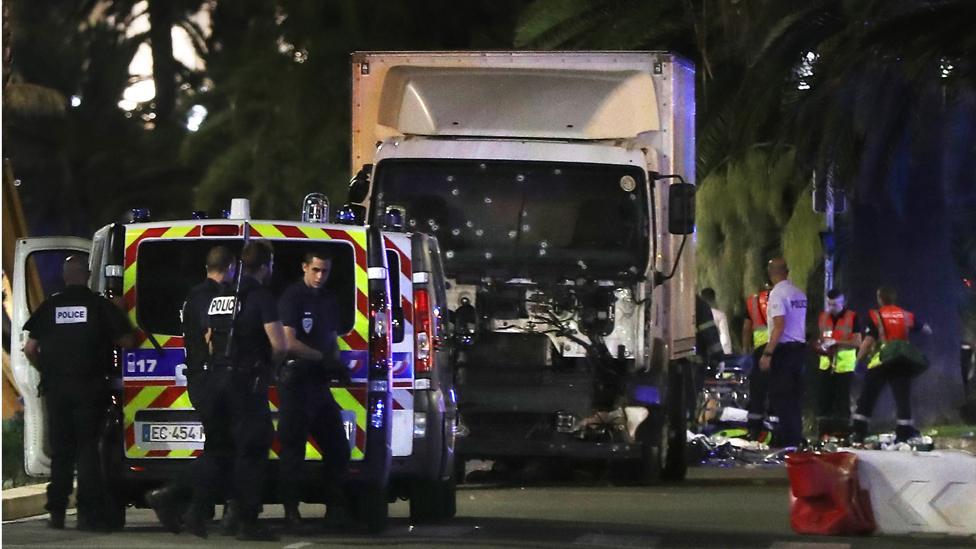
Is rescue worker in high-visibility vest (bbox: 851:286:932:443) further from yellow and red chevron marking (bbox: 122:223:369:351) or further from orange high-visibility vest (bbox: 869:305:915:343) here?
yellow and red chevron marking (bbox: 122:223:369:351)

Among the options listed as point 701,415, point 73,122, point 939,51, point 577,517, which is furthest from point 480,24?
point 73,122

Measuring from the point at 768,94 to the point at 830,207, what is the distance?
8.85ft

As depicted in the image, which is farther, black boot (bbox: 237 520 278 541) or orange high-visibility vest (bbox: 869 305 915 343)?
orange high-visibility vest (bbox: 869 305 915 343)

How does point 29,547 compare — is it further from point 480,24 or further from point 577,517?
point 480,24

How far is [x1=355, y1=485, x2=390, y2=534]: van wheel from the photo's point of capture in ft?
38.7

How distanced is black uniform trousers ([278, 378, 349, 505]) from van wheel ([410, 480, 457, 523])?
40.6 inches

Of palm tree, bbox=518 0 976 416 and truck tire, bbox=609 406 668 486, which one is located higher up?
palm tree, bbox=518 0 976 416

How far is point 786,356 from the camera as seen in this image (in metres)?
A: 18.4

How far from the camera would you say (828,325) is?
68.8 feet

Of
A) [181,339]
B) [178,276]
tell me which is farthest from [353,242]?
[181,339]

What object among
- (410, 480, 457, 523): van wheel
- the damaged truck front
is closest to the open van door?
(410, 480, 457, 523): van wheel

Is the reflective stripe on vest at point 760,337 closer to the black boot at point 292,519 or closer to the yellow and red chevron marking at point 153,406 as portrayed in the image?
the black boot at point 292,519

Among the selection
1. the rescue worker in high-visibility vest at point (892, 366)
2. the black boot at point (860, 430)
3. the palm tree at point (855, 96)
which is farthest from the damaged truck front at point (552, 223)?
the rescue worker in high-visibility vest at point (892, 366)

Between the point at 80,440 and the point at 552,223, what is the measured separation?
4833 millimetres
